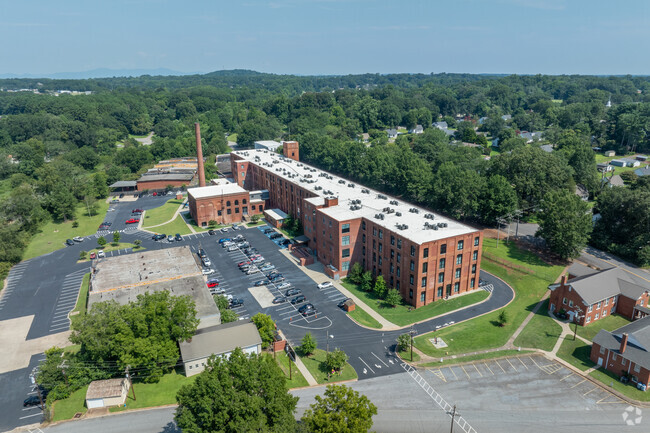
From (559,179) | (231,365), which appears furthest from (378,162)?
(231,365)

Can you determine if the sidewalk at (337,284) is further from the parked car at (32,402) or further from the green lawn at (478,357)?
the parked car at (32,402)

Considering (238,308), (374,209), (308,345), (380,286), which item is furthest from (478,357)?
(238,308)

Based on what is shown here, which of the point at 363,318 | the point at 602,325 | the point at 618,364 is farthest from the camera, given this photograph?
the point at 363,318

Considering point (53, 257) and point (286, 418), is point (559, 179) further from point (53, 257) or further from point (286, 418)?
point (53, 257)

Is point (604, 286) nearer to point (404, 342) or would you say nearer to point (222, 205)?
point (404, 342)

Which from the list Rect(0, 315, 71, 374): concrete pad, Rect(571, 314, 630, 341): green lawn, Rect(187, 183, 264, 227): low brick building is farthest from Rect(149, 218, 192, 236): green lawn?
Rect(571, 314, 630, 341): green lawn

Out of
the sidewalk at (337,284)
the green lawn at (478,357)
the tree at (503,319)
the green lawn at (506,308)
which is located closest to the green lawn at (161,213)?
the sidewalk at (337,284)
